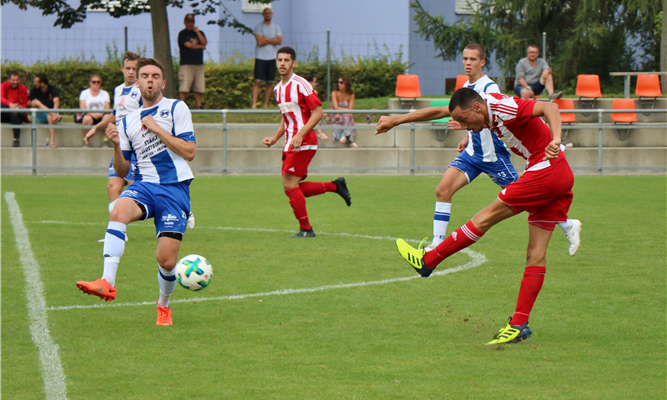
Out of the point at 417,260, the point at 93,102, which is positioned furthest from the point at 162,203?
the point at 93,102

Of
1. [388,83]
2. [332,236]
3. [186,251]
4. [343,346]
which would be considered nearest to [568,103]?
[388,83]

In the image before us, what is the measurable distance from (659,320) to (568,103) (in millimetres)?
14122

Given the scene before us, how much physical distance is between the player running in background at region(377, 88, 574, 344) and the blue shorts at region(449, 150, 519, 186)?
2253 mm

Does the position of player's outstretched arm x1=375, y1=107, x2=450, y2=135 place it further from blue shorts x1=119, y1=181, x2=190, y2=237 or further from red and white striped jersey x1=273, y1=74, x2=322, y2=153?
red and white striped jersey x1=273, y1=74, x2=322, y2=153

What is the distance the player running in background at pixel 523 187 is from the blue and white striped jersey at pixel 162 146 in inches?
72.7

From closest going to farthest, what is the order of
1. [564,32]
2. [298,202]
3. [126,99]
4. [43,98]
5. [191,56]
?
[126,99] < [298,202] < [43,98] < [191,56] < [564,32]

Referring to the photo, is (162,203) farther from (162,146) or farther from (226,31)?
(226,31)

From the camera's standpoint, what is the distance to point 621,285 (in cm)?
708

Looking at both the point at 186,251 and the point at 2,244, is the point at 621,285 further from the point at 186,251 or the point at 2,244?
the point at 2,244

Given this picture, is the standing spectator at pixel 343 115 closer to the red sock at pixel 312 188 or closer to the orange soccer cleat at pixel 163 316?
the red sock at pixel 312 188

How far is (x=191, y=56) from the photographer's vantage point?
1970cm

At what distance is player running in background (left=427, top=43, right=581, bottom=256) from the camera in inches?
303

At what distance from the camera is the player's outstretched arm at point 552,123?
16.2 feet

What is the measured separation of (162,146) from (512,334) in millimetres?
2753
